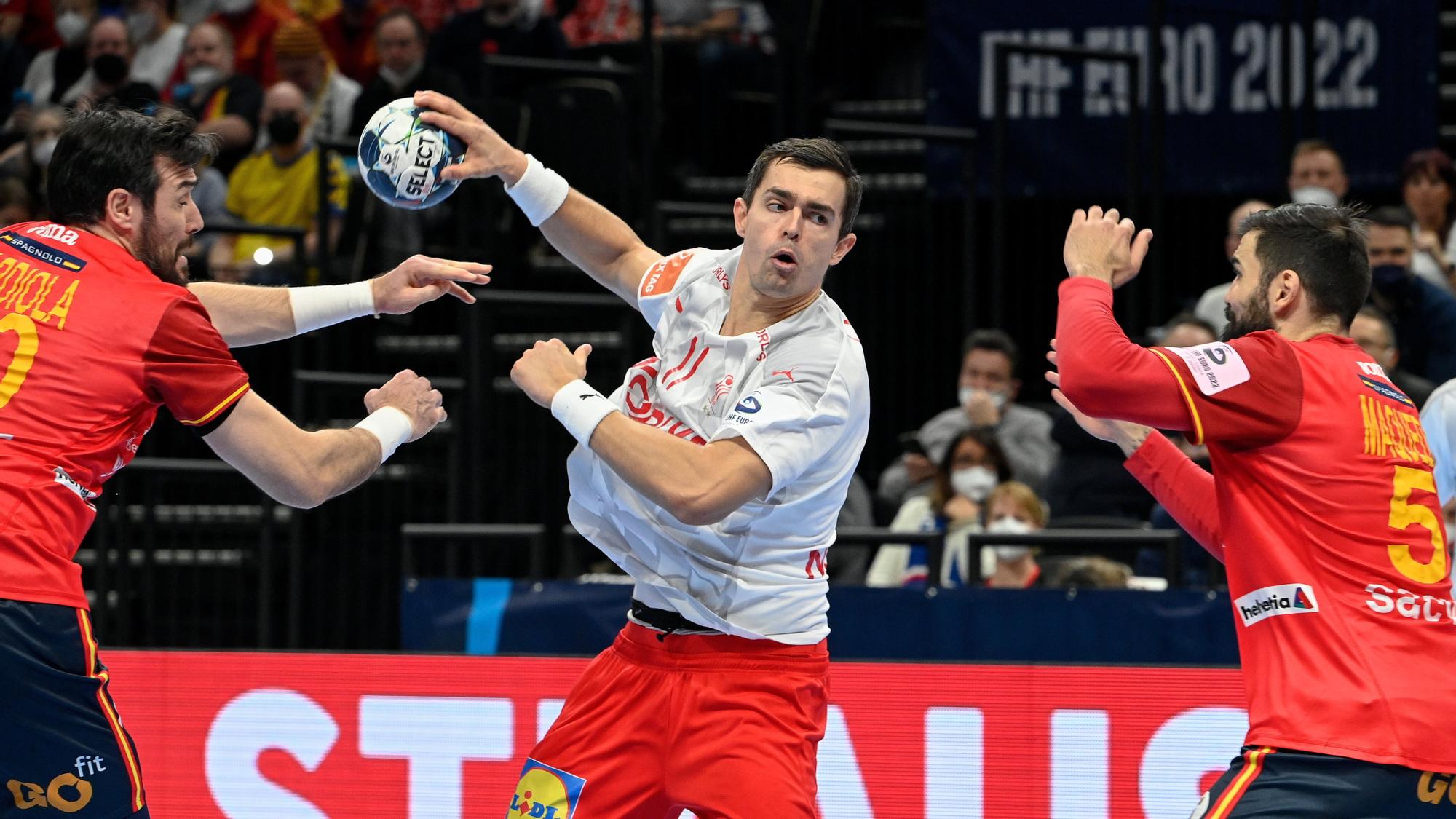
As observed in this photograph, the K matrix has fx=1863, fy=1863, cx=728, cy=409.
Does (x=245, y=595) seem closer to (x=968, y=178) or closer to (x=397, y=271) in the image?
(x=968, y=178)

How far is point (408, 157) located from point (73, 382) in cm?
126

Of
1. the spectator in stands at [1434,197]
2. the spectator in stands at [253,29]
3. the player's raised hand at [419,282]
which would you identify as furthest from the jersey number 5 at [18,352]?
the spectator in stands at [253,29]

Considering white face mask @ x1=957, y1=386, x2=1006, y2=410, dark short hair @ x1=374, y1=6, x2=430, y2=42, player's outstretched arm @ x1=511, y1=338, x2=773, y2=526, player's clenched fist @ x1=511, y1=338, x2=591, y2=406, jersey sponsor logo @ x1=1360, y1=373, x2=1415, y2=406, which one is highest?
dark short hair @ x1=374, y1=6, x2=430, y2=42

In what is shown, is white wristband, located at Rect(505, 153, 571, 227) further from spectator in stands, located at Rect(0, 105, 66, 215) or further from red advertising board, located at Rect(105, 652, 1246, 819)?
spectator in stands, located at Rect(0, 105, 66, 215)

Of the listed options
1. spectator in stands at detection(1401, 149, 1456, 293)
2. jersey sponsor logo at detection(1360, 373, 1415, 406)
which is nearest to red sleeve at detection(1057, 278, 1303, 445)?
jersey sponsor logo at detection(1360, 373, 1415, 406)

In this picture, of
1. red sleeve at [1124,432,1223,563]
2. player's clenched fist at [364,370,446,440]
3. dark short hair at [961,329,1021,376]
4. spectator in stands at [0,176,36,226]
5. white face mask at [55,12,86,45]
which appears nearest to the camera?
red sleeve at [1124,432,1223,563]

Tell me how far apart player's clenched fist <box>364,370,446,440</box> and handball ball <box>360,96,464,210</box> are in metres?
0.58

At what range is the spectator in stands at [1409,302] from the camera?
29.3ft

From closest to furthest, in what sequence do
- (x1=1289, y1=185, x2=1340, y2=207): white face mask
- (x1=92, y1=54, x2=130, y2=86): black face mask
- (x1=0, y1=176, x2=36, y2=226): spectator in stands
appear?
(x1=1289, y1=185, x2=1340, y2=207): white face mask
(x1=0, y1=176, x2=36, y2=226): spectator in stands
(x1=92, y1=54, x2=130, y2=86): black face mask

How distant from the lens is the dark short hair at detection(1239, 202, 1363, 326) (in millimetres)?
4520

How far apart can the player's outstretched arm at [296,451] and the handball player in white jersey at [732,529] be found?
1.51ft

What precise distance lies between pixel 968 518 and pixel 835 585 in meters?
1.11

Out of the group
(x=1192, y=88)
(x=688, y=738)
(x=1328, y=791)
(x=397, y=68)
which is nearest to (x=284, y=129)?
(x=397, y=68)

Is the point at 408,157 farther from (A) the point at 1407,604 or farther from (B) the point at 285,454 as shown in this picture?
(A) the point at 1407,604
